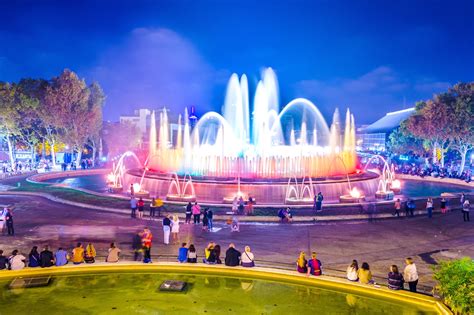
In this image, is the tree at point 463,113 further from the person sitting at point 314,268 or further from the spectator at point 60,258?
the spectator at point 60,258

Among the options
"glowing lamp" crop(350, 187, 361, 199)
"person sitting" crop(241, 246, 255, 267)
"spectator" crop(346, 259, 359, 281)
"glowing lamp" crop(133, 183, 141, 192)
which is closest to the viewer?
"spectator" crop(346, 259, 359, 281)

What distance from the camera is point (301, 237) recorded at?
62.3 ft

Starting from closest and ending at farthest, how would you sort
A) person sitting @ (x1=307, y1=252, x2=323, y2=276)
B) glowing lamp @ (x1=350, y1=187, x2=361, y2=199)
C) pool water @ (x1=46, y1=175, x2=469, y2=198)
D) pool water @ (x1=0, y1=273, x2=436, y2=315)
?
pool water @ (x1=0, y1=273, x2=436, y2=315) → person sitting @ (x1=307, y1=252, x2=323, y2=276) → glowing lamp @ (x1=350, y1=187, x2=361, y2=199) → pool water @ (x1=46, y1=175, x2=469, y2=198)

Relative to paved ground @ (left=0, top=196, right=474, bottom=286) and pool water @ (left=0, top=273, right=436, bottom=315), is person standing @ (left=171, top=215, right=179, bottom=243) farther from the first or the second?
pool water @ (left=0, top=273, right=436, bottom=315)

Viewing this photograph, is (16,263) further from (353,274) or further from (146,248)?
(353,274)

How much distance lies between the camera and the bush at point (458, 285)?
9.60m

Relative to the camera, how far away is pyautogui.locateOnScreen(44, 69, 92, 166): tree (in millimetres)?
53797

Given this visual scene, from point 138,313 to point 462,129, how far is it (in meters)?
51.0

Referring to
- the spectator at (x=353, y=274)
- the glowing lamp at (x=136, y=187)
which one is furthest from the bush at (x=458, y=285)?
the glowing lamp at (x=136, y=187)

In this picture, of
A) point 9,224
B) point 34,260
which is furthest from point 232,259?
point 9,224

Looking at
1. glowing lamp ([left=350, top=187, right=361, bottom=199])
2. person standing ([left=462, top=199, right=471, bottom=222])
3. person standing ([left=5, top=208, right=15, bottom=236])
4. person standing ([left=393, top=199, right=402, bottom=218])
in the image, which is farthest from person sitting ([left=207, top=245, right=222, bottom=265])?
glowing lamp ([left=350, top=187, right=361, bottom=199])

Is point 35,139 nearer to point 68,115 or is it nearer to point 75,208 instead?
point 68,115

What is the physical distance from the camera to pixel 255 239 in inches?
734

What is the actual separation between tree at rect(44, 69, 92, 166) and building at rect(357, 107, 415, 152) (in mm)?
76202
